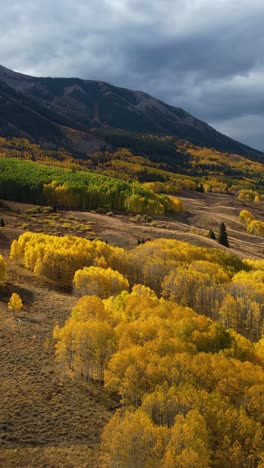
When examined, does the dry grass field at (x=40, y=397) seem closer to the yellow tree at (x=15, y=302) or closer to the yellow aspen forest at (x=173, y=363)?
the yellow tree at (x=15, y=302)

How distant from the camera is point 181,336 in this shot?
53562 mm

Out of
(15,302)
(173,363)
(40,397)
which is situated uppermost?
(173,363)

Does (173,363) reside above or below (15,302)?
above

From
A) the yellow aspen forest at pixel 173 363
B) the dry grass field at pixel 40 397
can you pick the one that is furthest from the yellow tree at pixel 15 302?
the yellow aspen forest at pixel 173 363

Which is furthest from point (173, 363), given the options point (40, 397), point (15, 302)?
point (15, 302)

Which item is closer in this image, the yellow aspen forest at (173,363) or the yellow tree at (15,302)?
the yellow aspen forest at (173,363)

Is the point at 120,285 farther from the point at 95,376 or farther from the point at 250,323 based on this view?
the point at 95,376

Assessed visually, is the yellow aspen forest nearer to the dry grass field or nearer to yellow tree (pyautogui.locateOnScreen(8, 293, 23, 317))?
the dry grass field

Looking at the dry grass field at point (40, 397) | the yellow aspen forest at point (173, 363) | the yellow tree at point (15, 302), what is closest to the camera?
the yellow aspen forest at point (173, 363)

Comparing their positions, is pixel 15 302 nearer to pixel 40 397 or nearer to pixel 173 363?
pixel 40 397

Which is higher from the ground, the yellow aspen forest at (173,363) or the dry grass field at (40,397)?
the yellow aspen forest at (173,363)

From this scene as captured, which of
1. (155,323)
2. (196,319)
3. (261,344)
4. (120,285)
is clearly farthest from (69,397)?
(120,285)

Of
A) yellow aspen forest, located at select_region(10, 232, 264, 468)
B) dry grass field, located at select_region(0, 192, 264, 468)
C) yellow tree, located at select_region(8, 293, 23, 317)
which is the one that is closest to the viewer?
yellow aspen forest, located at select_region(10, 232, 264, 468)

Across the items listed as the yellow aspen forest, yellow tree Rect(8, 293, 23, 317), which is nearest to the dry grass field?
yellow tree Rect(8, 293, 23, 317)
